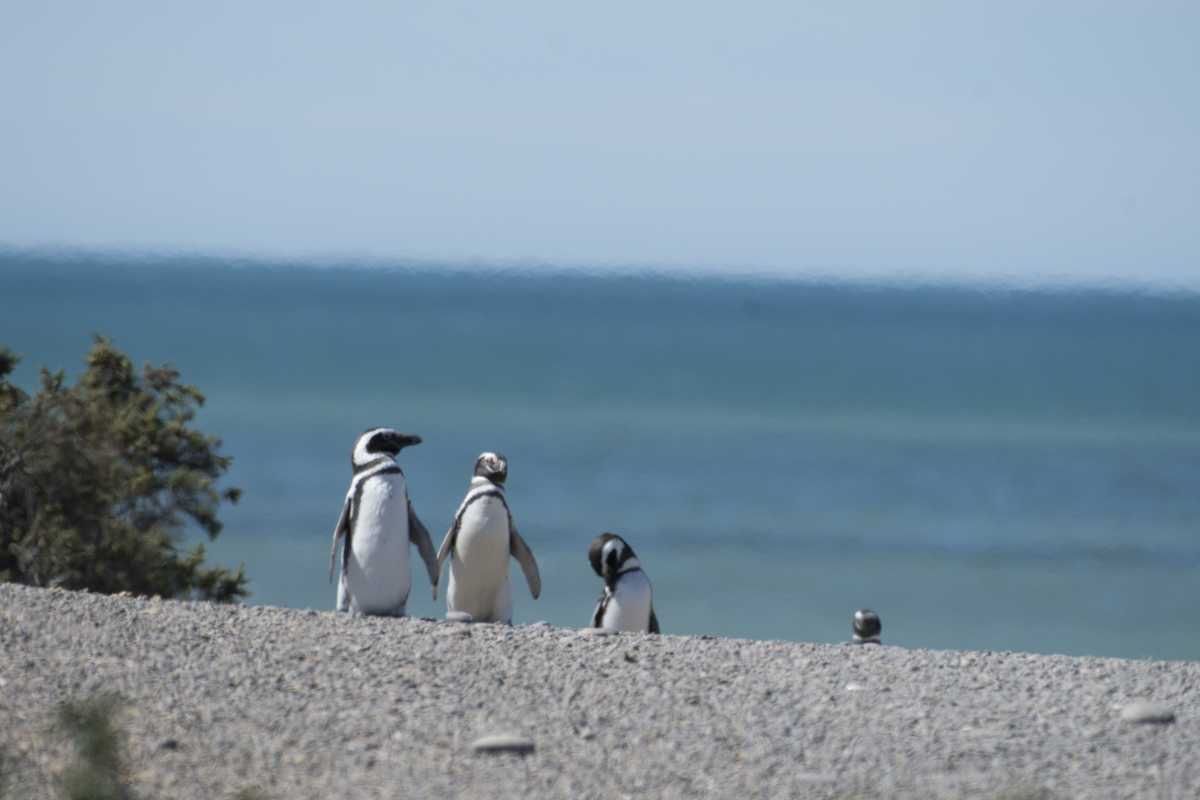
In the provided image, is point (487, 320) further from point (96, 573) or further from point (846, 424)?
point (96, 573)

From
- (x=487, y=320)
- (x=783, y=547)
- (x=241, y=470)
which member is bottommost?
(x=783, y=547)

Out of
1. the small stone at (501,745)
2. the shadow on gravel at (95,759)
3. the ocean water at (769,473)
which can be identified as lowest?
the shadow on gravel at (95,759)

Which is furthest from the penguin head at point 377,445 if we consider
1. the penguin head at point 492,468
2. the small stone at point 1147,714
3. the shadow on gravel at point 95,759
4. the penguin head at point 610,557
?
the shadow on gravel at point 95,759

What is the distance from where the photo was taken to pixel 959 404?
205ft

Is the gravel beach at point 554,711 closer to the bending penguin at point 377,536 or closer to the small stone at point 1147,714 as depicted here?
the small stone at point 1147,714

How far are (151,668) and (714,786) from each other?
226 cm

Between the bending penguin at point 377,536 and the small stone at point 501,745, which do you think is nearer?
the small stone at point 501,745

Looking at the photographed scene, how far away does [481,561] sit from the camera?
29.8 ft

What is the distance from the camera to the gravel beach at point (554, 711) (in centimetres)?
523

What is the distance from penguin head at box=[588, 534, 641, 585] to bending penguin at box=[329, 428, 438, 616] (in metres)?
0.87

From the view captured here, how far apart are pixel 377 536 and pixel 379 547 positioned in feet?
0.18

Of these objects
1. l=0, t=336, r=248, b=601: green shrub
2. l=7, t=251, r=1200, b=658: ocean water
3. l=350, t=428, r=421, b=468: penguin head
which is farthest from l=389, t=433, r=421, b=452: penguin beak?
l=7, t=251, r=1200, b=658: ocean water

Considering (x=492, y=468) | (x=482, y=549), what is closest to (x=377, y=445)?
(x=492, y=468)

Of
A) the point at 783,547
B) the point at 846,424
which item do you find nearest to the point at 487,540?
the point at 783,547
